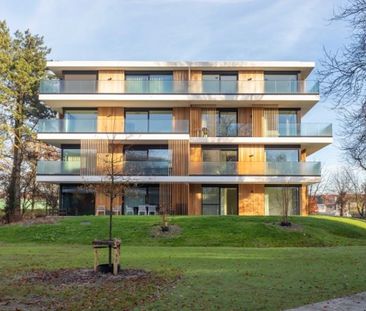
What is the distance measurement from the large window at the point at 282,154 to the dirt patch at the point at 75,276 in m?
27.9

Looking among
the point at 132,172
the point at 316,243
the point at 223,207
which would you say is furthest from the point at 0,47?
the point at 316,243

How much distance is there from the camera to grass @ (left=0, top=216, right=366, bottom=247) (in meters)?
25.7

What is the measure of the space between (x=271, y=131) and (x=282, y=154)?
2099 mm

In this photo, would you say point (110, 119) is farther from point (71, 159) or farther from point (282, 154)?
point (282, 154)

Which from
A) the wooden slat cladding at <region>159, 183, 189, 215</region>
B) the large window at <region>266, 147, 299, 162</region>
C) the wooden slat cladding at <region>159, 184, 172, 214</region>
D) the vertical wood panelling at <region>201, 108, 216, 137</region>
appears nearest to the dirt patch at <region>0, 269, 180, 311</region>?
the wooden slat cladding at <region>159, 183, 189, 215</region>

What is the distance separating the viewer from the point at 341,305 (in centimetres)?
923

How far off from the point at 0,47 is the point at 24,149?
9.24 m

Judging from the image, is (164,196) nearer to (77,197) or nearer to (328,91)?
(77,197)

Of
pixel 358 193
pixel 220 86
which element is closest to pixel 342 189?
pixel 358 193

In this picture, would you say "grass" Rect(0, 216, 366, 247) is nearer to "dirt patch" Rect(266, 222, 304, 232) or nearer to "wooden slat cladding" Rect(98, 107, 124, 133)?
"dirt patch" Rect(266, 222, 304, 232)

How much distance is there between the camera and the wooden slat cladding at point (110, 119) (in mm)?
40156

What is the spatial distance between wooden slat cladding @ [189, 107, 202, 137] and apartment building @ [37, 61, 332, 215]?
0.09 m

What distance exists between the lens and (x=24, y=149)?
154ft

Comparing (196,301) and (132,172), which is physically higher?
(132,172)
